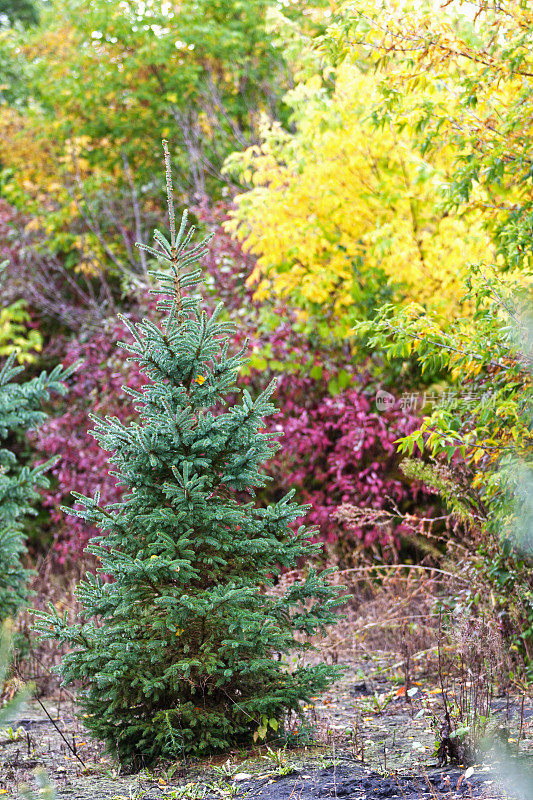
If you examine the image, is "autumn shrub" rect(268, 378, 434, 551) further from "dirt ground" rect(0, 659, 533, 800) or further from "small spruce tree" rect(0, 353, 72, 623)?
"dirt ground" rect(0, 659, 533, 800)

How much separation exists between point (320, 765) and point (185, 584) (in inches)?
35.2

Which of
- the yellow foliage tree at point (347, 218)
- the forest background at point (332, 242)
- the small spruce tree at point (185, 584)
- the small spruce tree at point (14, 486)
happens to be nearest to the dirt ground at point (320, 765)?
the small spruce tree at point (185, 584)

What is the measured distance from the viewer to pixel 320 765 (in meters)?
3.17

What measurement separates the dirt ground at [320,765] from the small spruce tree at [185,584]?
0.12 m

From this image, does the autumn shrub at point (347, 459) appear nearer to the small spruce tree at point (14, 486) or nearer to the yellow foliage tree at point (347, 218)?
the yellow foliage tree at point (347, 218)

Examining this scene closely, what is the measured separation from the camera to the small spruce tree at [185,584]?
315cm

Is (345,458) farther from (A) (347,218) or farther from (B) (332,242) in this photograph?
(A) (347,218)

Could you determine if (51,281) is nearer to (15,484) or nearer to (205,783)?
(15,484)

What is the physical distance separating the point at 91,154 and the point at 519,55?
949 centimetres

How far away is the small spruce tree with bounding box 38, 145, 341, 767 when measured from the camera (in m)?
3.15

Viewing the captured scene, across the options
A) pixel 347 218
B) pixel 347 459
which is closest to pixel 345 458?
pixel 347 459

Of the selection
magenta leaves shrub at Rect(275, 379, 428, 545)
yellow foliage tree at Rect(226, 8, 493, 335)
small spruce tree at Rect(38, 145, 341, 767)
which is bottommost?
magenta leaves shrub at Rect(275, 379, 428, 545)

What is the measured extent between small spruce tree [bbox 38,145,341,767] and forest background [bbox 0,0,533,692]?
0.85 m

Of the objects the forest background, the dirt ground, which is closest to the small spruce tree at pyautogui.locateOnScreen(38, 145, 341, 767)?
the dirt ground
